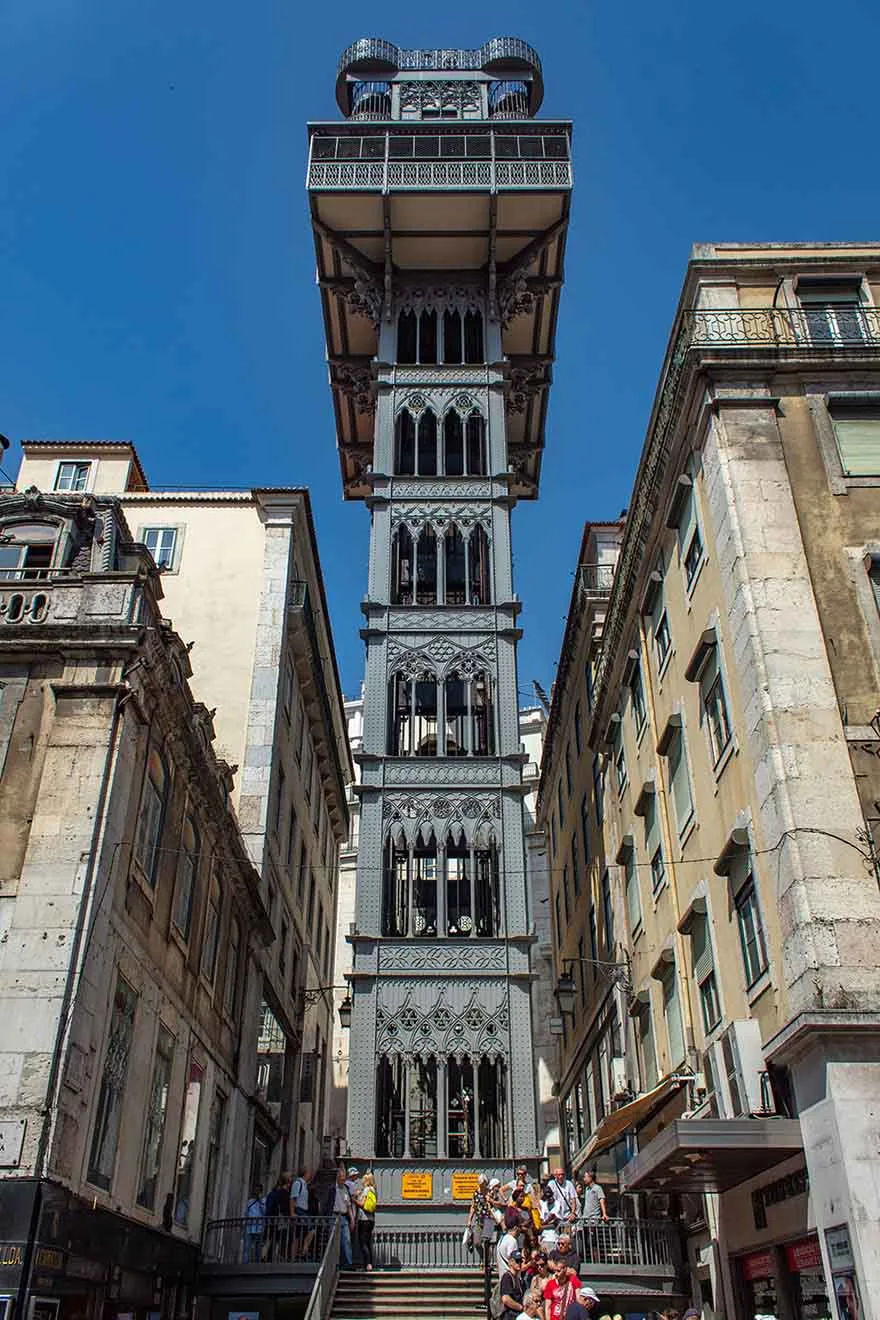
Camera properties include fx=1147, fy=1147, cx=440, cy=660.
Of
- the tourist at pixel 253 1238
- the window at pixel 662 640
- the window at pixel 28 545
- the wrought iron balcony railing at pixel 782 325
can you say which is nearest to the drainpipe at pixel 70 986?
the window at pixel 28 545

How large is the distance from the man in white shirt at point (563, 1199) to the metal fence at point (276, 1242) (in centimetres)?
396

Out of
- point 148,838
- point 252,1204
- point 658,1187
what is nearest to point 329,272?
point 148,838

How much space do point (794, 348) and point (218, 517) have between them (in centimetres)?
1996

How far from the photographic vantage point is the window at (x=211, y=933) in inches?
946

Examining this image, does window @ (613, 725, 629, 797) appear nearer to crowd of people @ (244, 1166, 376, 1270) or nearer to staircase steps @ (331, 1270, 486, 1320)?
crowd of people @ (244, 1166, 376, 1270)

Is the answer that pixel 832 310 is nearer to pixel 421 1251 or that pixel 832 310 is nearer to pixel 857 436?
pixel 857 436

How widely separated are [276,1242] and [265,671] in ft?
49.8

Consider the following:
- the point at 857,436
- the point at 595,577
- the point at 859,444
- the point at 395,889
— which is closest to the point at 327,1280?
the point at 395,889

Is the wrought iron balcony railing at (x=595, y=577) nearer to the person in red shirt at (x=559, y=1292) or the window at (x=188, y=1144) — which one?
the window at (x=188, y=1144)

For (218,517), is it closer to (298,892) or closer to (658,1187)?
(298,892)

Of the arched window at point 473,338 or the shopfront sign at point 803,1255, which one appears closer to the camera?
the shopfront sign at point 803,1255

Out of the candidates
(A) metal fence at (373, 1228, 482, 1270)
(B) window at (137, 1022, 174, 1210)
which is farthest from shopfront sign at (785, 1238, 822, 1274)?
(B) window at (137, 1022, 174, 1210)

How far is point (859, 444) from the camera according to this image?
19375 mm

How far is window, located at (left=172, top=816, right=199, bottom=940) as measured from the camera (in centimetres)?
2148
